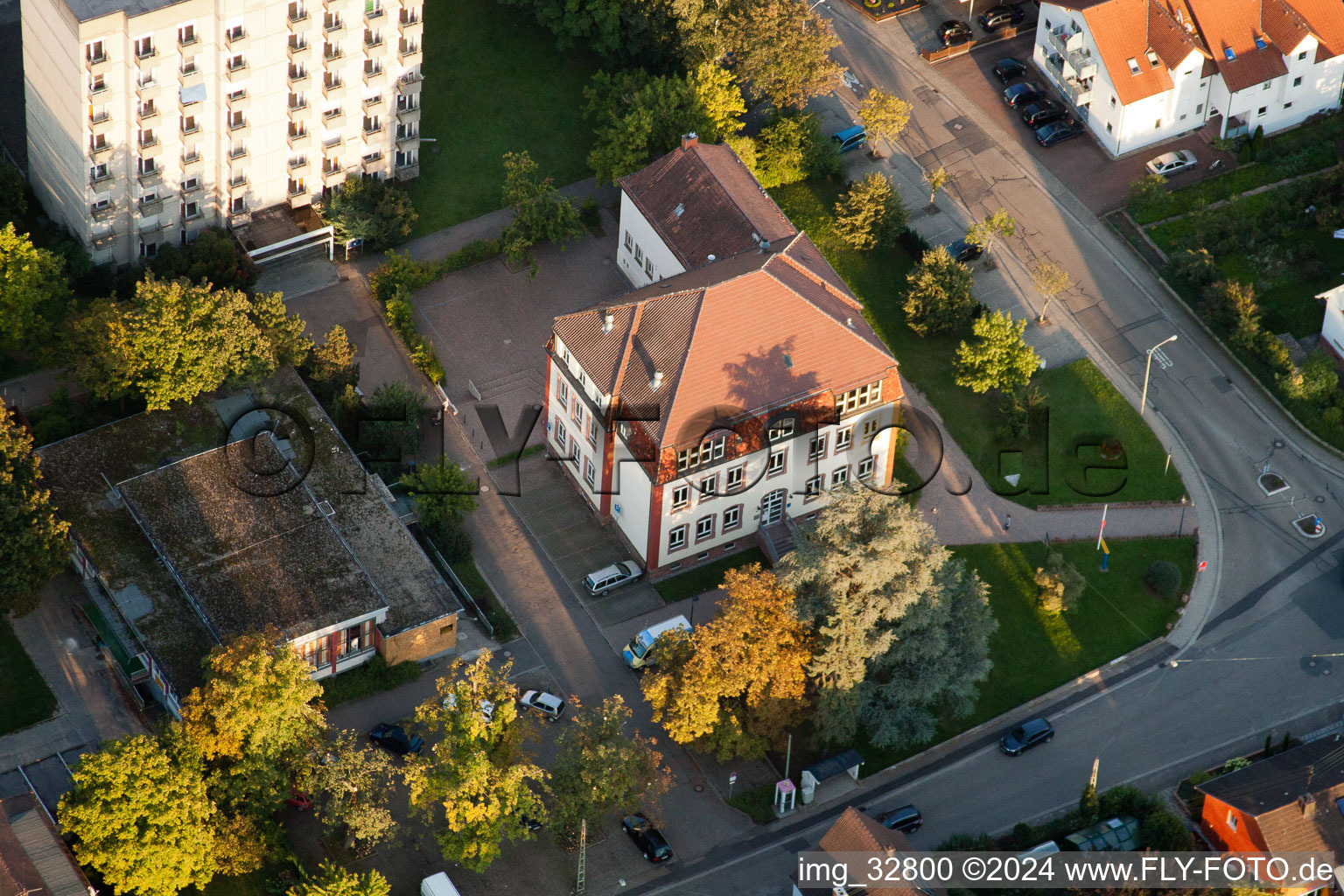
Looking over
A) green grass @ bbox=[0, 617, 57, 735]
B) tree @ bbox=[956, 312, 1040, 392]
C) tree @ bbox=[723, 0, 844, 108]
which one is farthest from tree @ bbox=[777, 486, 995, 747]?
green grass @ bbox=[0, 617, 57, 735]

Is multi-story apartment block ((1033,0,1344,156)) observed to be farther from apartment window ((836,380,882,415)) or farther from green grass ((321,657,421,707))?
green grass ((321,657,421,707))

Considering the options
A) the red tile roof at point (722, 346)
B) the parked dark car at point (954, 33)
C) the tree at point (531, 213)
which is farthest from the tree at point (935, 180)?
the tree at point (531, 213)

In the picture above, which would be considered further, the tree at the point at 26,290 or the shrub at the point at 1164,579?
the shrub at the point at 1164,579

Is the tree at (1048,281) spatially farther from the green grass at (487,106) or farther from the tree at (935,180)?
the green grass at (487,106)

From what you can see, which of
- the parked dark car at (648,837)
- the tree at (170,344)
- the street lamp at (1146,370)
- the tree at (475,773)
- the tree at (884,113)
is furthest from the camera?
the tree at (884,113)

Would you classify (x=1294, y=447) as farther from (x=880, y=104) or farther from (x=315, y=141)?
(x=315, y=141)
